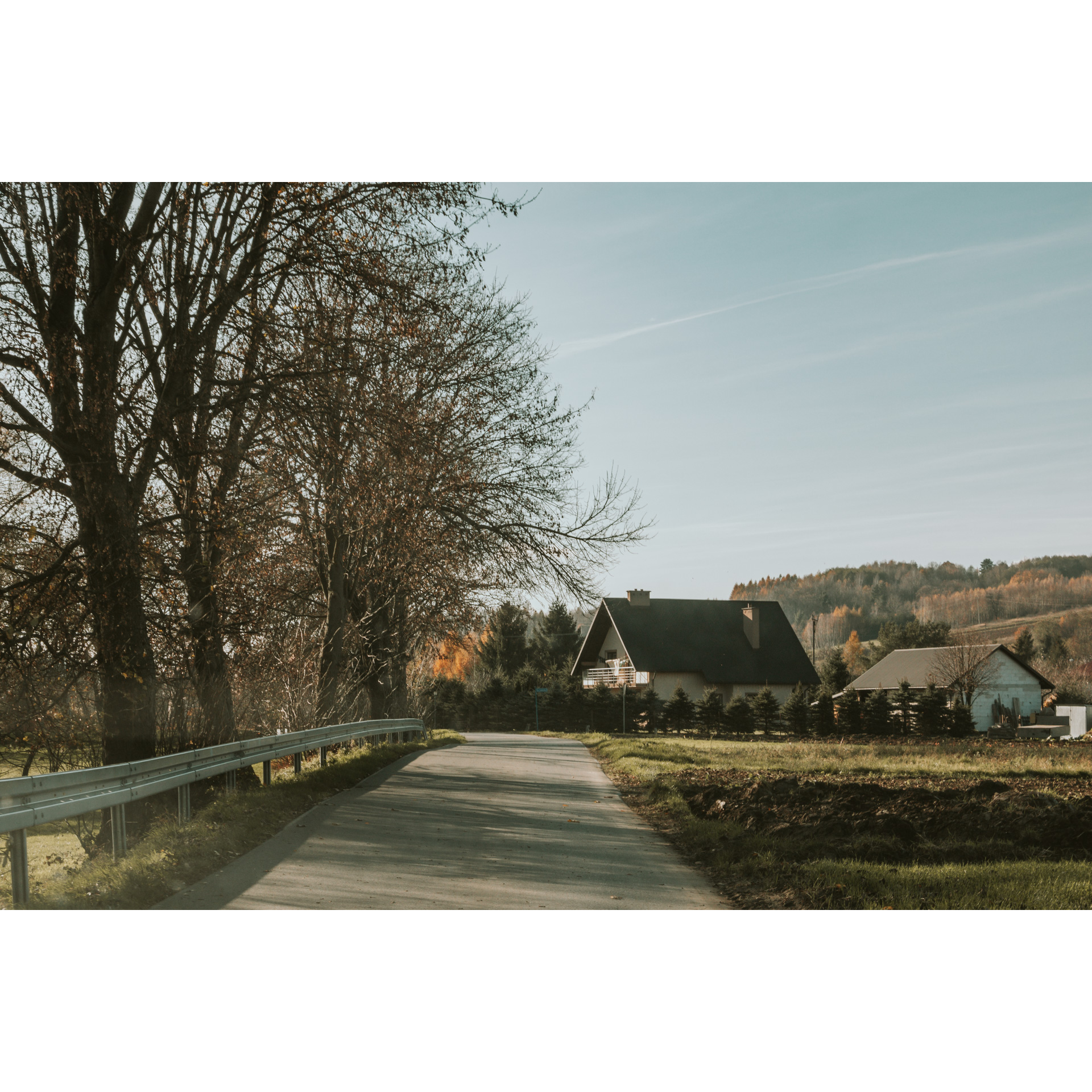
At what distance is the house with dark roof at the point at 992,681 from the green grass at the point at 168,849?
4379 centimetres

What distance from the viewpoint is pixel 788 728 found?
46.3 m

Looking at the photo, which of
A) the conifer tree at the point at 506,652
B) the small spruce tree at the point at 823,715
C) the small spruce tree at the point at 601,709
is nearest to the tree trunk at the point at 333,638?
the small spruce tree at the point at 823,715

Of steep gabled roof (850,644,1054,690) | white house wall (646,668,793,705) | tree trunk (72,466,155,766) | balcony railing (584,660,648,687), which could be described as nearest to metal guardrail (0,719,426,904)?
tree trunk (72,466,155,766)

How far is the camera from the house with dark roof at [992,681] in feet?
171

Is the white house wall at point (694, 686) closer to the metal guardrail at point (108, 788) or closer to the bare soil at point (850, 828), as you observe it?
the bare soil at point (850, 828)

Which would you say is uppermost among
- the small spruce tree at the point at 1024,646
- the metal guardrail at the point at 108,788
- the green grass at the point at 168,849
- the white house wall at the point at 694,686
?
the metal guardrail at the point at 108,788

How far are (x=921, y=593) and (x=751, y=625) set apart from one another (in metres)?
11.4

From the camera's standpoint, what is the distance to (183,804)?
9.08m

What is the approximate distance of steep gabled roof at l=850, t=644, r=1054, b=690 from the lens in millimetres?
52469

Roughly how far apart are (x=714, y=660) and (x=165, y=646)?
4483 cm

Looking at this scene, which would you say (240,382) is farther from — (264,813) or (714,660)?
(714,660)

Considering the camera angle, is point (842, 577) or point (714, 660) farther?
point (842, 577)

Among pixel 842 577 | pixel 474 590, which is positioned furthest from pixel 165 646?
pixel 842 577

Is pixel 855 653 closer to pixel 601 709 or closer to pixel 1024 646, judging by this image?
pixel 1024 646
